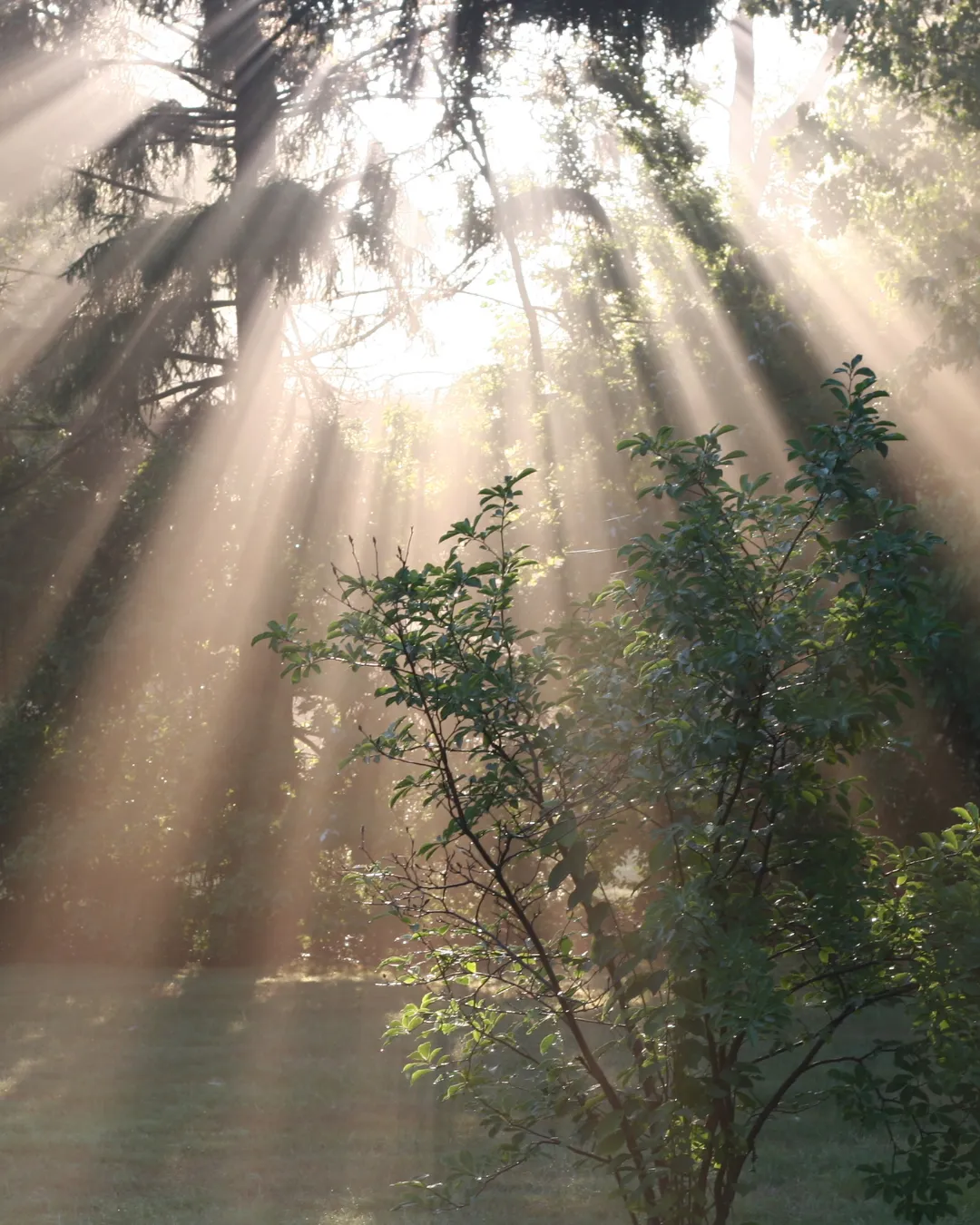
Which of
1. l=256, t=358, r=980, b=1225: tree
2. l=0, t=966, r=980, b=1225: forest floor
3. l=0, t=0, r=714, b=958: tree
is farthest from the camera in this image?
l=0, t=0, r=714, b=958: tree

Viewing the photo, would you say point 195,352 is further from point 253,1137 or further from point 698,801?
point 698,801

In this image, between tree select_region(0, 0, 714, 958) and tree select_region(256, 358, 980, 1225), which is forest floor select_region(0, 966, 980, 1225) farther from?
tree select_region(0, 0, 714, 958)

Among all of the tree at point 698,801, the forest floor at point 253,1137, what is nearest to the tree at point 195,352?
the forest floor at point 253,1137

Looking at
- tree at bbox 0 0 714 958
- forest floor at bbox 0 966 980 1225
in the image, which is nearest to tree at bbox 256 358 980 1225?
forest floor at bbox 0 966 980 1225

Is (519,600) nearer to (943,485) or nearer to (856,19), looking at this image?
(943,485)

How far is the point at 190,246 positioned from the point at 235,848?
225 inches

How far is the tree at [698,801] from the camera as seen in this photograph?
2832 millimetres

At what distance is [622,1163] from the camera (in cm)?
311

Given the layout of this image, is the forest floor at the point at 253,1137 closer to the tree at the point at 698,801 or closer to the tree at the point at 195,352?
the tree at the point at 698,801

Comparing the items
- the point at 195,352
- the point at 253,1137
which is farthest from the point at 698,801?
the point at 195,352

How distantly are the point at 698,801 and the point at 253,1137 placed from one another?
4178mm

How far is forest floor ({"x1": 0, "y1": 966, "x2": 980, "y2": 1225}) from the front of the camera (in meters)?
5.08

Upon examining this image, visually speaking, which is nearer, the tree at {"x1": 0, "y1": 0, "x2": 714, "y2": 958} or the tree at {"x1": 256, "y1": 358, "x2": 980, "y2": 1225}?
the tree at {"x1": 256, "y1": 358, "x2": 980, "y2": 1225}

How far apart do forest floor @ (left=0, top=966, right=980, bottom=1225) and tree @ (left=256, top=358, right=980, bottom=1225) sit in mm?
2129
